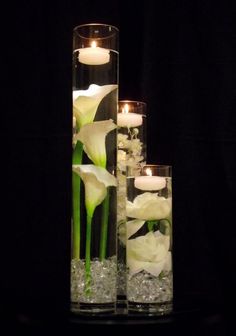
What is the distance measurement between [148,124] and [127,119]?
277 mm

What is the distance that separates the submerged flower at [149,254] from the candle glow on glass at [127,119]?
10.8 inches

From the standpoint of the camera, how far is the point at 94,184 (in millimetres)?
1013

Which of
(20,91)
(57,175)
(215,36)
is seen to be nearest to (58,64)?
(20,91)

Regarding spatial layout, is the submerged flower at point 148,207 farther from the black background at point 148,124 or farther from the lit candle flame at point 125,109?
the black background at point 148,124

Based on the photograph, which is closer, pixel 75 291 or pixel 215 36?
pixel 75 291

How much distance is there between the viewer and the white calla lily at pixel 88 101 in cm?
102

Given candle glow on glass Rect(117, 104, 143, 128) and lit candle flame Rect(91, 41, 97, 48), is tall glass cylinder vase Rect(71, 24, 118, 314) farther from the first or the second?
candle glow on glass Rect(117, 104, 143, 128)

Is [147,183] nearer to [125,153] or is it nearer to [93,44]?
[125,153]

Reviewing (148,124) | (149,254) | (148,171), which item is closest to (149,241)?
(149,254)

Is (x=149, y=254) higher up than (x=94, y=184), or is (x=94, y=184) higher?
(x=94, y=184)

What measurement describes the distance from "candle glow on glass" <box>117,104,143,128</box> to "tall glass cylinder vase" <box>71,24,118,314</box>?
0.16 metres

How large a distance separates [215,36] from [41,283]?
77 cm

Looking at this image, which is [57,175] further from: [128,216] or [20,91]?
[128,216]

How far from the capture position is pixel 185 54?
146cm
